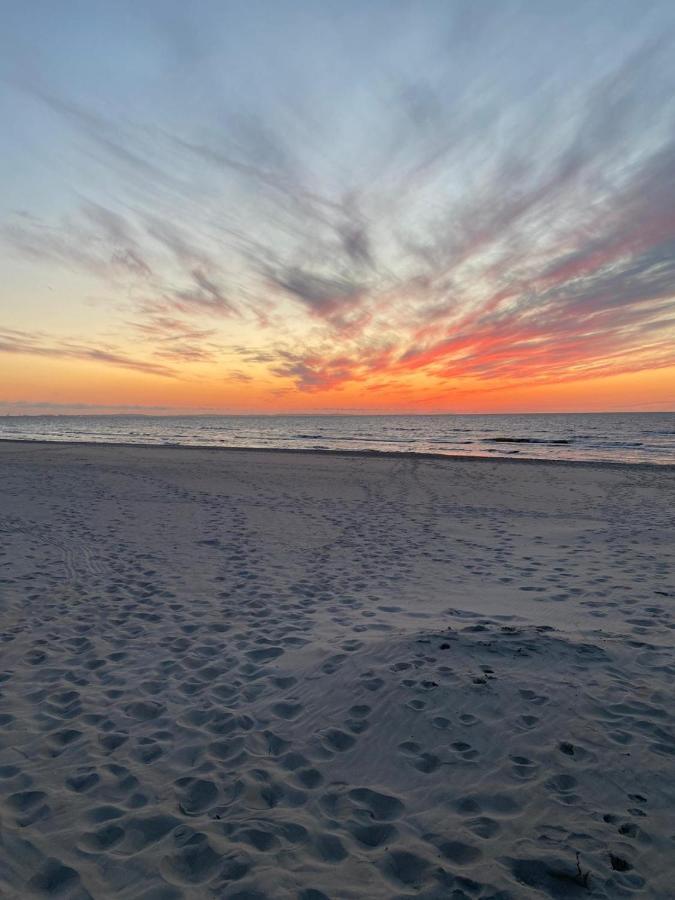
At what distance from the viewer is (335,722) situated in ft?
17.1

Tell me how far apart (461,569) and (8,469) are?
26.9 metres

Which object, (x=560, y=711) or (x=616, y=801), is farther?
(x=560, y=711)

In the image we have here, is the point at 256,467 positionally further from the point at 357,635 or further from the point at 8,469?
the point at 357,635

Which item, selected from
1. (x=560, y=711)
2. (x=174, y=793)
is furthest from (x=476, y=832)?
(x=174, y=793)

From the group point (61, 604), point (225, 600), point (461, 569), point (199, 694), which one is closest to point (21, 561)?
point (61, 604)

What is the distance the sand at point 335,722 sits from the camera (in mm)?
3520

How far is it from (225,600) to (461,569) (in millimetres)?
5062

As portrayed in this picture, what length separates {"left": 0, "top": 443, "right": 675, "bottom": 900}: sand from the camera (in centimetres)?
352

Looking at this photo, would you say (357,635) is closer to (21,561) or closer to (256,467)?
(21,561)

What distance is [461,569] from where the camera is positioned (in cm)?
1075

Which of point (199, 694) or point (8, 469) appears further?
point (8, 469)

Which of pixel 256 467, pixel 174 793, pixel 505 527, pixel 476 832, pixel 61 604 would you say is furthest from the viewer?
pixel 256 467

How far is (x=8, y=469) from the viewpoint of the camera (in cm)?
2758

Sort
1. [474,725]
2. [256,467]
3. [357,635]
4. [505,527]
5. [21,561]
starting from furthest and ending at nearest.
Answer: [256,467] < [505,527] < [21,561] < [357,635] < [474,725]
